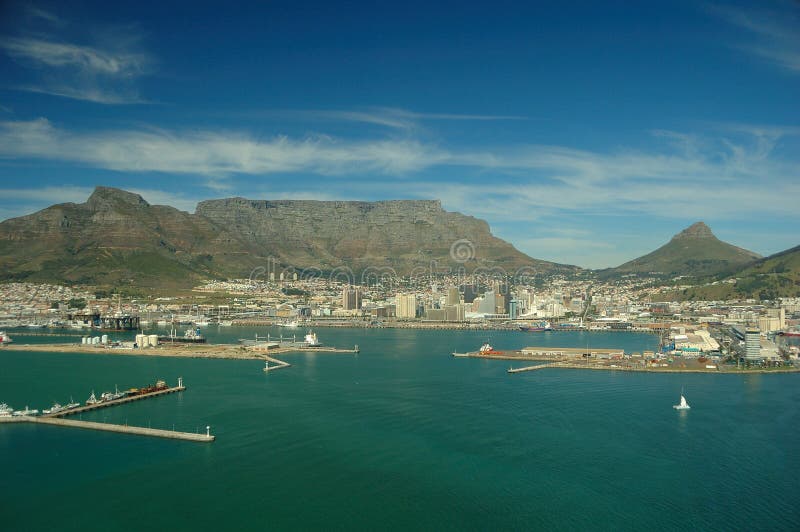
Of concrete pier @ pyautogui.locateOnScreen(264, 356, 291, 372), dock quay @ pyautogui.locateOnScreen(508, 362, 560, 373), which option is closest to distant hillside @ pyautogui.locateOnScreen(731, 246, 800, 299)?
dock quay @ pyautogui.locateOnScreen(508, 362, 560, 373)

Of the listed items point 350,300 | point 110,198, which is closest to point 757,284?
point 350,300

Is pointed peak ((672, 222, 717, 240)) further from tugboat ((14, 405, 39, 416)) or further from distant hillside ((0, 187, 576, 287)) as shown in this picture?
tugboat ((14, 405, 39, 416))

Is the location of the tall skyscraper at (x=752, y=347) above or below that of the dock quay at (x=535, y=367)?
above

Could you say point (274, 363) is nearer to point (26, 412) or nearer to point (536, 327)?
point (26, 412)

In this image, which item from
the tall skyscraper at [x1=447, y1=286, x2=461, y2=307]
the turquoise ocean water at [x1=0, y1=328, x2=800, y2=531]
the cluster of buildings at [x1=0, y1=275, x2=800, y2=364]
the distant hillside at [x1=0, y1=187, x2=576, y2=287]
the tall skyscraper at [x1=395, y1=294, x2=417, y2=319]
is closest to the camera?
the turquoise ocean water at [x1=0, y1=328, x2=800, y2=531]

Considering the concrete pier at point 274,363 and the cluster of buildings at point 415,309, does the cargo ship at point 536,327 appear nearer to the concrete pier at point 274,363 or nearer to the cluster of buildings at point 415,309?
the cluster of buildings at point 415,309

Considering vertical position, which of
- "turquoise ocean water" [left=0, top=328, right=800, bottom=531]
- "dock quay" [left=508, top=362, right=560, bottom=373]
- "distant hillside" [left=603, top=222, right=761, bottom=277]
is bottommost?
"turquoise ocean water" [left=0, top=328, right=800, bottom=531]

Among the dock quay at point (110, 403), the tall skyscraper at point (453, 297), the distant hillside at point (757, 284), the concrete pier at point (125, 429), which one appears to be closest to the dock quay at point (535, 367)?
the dock quay at point (110, 403)
